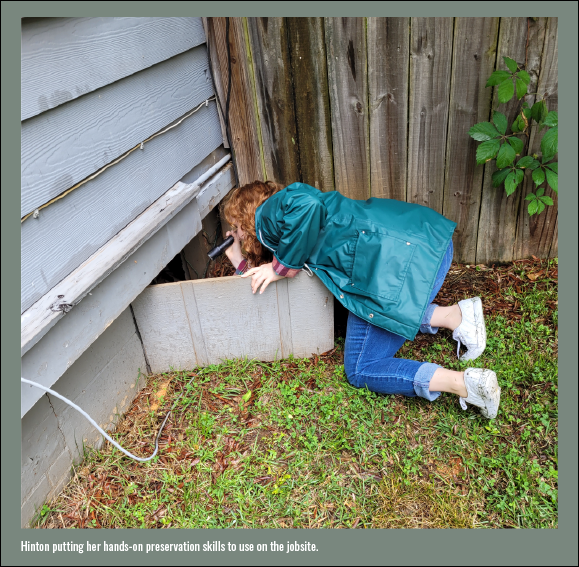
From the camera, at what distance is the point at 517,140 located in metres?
2.69

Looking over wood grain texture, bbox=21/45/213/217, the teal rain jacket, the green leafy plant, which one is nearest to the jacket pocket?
the teal rain jacket

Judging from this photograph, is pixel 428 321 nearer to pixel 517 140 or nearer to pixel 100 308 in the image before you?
pixel 517 140

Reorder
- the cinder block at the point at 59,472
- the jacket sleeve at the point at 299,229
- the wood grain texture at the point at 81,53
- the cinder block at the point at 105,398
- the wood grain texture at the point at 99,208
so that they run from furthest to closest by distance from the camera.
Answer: the jacket sleeve at the point at 299,229
the cinder block at the point at 105,398
the cinder block at the point at 59,472
the wood grain texture at the point at 99,208
the wood grain texture at the point at 81,53

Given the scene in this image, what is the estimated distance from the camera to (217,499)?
218cm

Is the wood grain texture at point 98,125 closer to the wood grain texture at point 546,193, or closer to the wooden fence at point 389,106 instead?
the wooden fence at point 389,106

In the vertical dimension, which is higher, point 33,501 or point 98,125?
point 98,125

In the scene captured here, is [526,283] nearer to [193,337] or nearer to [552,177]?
[552,177]

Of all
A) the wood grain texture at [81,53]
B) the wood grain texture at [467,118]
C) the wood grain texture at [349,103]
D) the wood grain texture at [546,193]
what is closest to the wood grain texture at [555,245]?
the wood grain texture at [546,193]

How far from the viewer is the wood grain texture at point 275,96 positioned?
109 inches

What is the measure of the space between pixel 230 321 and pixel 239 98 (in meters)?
1.27

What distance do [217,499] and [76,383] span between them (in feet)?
2.52

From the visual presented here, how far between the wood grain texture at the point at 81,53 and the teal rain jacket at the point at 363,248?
0.86 meters

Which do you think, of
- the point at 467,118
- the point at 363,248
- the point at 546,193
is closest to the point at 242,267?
the point at 363,248

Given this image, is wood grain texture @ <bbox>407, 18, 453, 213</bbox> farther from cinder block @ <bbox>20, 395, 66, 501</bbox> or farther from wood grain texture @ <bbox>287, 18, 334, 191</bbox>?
cinder block @ <bbox>20, 395, 66, 501</bbox>
